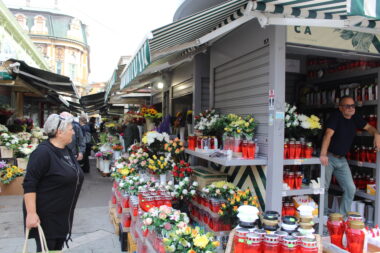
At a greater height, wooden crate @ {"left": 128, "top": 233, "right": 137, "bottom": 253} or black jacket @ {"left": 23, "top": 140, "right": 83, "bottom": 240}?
black jacket @ {"left": 23, "top": 140, "right": 83, "bottom": 240}

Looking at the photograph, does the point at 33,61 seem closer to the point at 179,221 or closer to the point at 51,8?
the point at 179,221

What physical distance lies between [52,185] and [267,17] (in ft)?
7.83

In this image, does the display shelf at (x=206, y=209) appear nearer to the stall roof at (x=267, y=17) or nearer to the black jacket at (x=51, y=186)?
the black jacket at (x=51, y=186)

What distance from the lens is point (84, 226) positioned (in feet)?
16.1

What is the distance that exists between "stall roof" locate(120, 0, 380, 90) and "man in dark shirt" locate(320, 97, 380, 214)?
1324mm

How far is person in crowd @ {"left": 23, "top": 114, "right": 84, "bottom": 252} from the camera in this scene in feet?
8.26

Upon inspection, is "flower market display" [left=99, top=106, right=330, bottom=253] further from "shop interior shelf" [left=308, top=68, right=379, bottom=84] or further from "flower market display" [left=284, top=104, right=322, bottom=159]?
"shop interior shelf" [left=308, top=68, right=379, bottom=84]

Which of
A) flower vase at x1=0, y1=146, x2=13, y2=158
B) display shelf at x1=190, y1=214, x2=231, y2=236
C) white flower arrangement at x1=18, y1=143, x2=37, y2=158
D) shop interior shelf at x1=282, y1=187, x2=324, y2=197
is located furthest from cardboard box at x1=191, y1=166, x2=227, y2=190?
flower vase at x1=0, y1=146, x2=13, y2=158

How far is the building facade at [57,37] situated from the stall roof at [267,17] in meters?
30.0

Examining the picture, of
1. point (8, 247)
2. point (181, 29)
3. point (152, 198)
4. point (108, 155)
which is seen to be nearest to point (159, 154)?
point (152, 198)

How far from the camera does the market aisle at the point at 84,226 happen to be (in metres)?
4.10

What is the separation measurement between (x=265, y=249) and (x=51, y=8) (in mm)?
37273

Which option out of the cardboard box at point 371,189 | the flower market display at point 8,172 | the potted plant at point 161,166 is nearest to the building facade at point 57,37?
the flower market display at point 8,172

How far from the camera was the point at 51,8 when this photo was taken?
1312 inches
